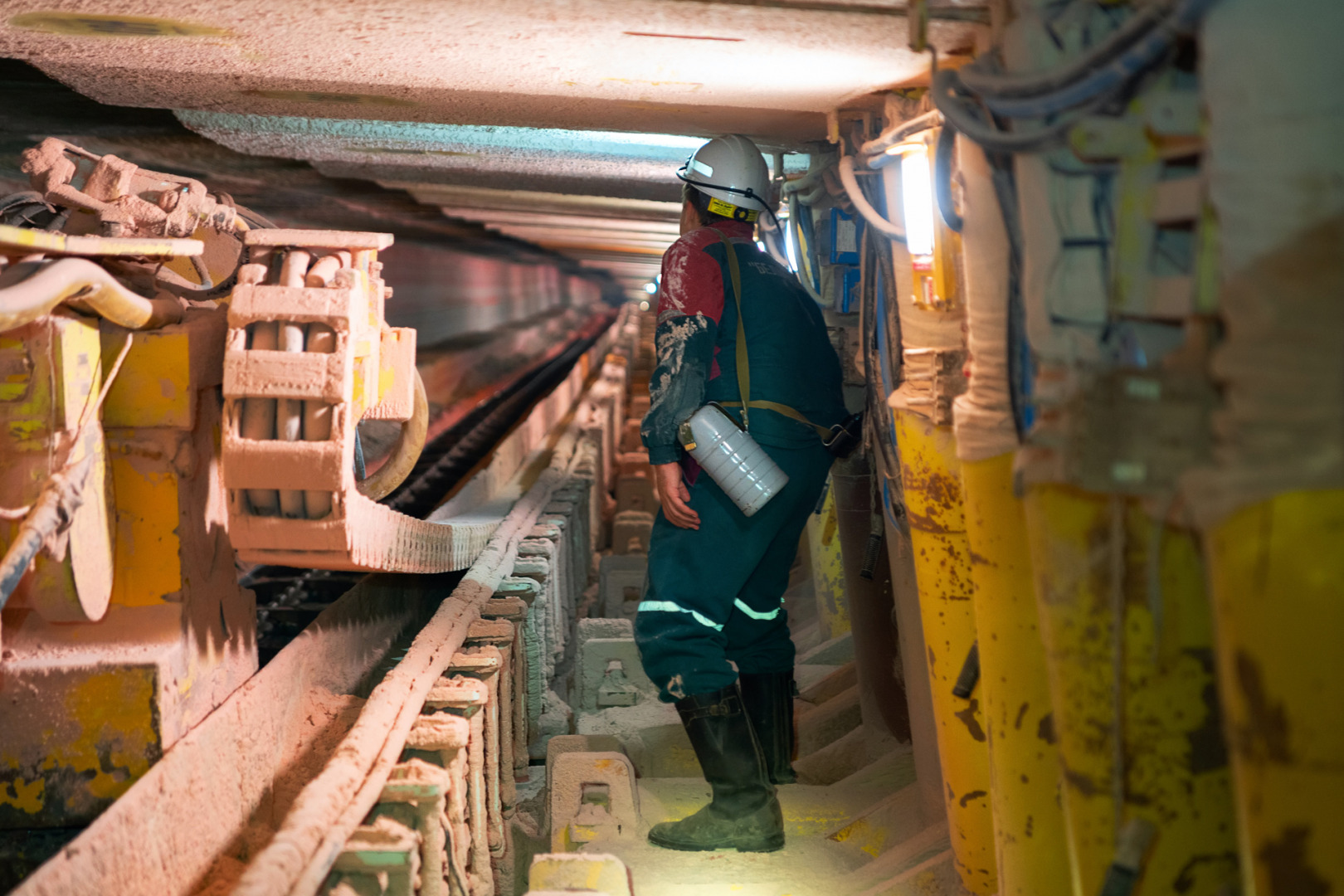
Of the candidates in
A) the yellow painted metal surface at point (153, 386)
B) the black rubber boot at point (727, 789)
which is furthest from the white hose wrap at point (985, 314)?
the yellow painted metal surface at point (153, 386)

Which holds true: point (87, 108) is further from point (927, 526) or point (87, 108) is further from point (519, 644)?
point (927, 526)

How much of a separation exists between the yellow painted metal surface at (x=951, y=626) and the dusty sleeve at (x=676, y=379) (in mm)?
704

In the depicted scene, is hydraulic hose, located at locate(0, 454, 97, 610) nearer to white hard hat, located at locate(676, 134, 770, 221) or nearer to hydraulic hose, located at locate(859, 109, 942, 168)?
white hard hat, located at locate(676, 134, 770, 221)

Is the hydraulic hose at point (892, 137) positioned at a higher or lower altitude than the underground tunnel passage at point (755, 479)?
higher

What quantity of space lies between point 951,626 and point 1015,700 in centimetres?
59

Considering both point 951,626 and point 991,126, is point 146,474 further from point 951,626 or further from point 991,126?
point 991,126

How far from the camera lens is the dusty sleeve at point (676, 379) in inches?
128

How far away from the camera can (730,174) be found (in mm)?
3527

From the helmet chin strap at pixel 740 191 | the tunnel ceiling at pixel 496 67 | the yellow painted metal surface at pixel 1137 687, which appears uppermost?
the tunnel ceiling at pixel 496 67

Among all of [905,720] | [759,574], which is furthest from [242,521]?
[905,720]

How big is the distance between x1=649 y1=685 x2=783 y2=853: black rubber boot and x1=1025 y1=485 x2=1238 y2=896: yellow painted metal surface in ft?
4.71

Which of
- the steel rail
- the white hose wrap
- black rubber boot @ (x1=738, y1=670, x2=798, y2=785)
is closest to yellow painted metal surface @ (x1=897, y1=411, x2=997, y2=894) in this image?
the white hose wrap

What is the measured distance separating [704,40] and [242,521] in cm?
171

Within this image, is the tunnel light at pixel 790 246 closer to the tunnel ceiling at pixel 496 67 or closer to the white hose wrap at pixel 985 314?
the tunnel ceiling at pixel 496 67
